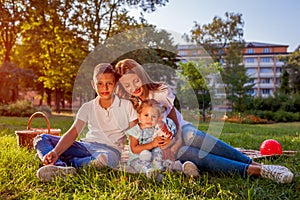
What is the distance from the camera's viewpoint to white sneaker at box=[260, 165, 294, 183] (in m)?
2.48

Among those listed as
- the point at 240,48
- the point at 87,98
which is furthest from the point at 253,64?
the point at 87,98

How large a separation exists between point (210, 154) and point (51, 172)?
1.24 metres

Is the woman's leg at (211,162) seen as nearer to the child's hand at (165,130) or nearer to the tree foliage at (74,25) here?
the child's hand at (165,130)

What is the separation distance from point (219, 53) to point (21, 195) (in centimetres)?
2620

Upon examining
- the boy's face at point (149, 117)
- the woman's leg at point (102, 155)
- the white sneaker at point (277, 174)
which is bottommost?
the white sneaker at point (277, 174)

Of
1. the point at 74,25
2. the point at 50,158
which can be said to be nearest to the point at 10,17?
the point at 74,25

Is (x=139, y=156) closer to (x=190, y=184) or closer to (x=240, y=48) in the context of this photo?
(x=190, y=184)

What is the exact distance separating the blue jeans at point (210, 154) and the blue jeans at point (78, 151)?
0.60 meters

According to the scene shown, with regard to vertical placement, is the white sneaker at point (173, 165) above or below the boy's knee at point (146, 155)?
below

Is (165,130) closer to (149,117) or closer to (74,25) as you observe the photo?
(149,117)

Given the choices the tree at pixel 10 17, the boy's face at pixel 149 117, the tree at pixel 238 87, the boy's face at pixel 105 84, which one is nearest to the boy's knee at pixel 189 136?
the boy's face at pixel 149 117

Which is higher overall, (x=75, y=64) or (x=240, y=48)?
(x=240, y=48)

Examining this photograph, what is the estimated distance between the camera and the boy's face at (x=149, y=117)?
287 cm

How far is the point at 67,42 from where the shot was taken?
14.1 metres
